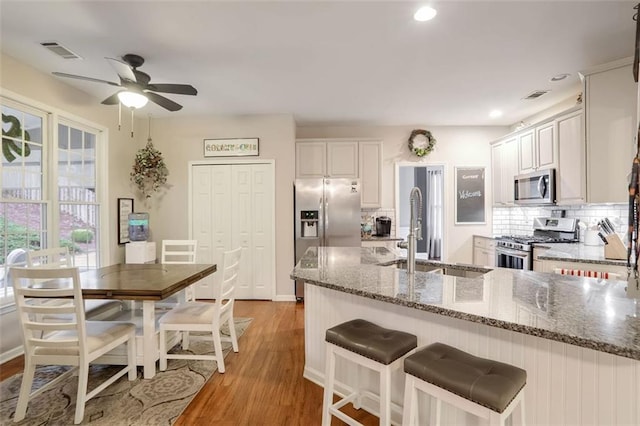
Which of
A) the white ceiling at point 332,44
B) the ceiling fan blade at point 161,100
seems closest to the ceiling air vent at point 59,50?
the white ceiling at point 332,44

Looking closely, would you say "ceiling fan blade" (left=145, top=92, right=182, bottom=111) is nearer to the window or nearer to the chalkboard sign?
the window

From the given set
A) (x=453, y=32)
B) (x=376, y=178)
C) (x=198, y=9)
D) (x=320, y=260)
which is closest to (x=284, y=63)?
(x=198, y=9)

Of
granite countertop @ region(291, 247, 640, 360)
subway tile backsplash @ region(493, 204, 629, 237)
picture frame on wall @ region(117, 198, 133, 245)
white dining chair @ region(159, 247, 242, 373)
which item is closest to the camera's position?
granite countertop @ region(291, 247, 640, 360)

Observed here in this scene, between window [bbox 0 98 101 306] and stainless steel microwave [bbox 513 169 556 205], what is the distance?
5.51 meters

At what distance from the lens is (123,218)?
14.0ft

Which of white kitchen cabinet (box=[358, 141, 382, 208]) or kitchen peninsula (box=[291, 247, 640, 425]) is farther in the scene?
white kitchen cabinet (box=[358, 141, 382, 208])

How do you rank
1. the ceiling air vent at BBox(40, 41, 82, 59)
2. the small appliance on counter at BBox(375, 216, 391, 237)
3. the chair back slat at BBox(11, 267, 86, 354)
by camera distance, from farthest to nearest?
the small appliance on counter at BBox(375, 216, 391, 237)
the ceiling air vent at BBox(40, 41, 82, 59)
the chair back slat at BBox(11, 267, 86, 354)

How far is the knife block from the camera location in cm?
273

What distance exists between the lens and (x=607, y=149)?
289cm

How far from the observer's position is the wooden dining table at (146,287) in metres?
2.19

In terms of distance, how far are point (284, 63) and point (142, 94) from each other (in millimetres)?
1277

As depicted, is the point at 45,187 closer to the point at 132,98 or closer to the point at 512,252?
A: the point at 132,98

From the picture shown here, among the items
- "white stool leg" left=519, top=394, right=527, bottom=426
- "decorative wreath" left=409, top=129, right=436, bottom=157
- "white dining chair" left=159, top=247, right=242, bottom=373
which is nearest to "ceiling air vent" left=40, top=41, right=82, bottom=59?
"white dining chair" left=159, top=247, right=242, bottom=373

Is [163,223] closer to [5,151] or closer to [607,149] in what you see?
[5,151]
